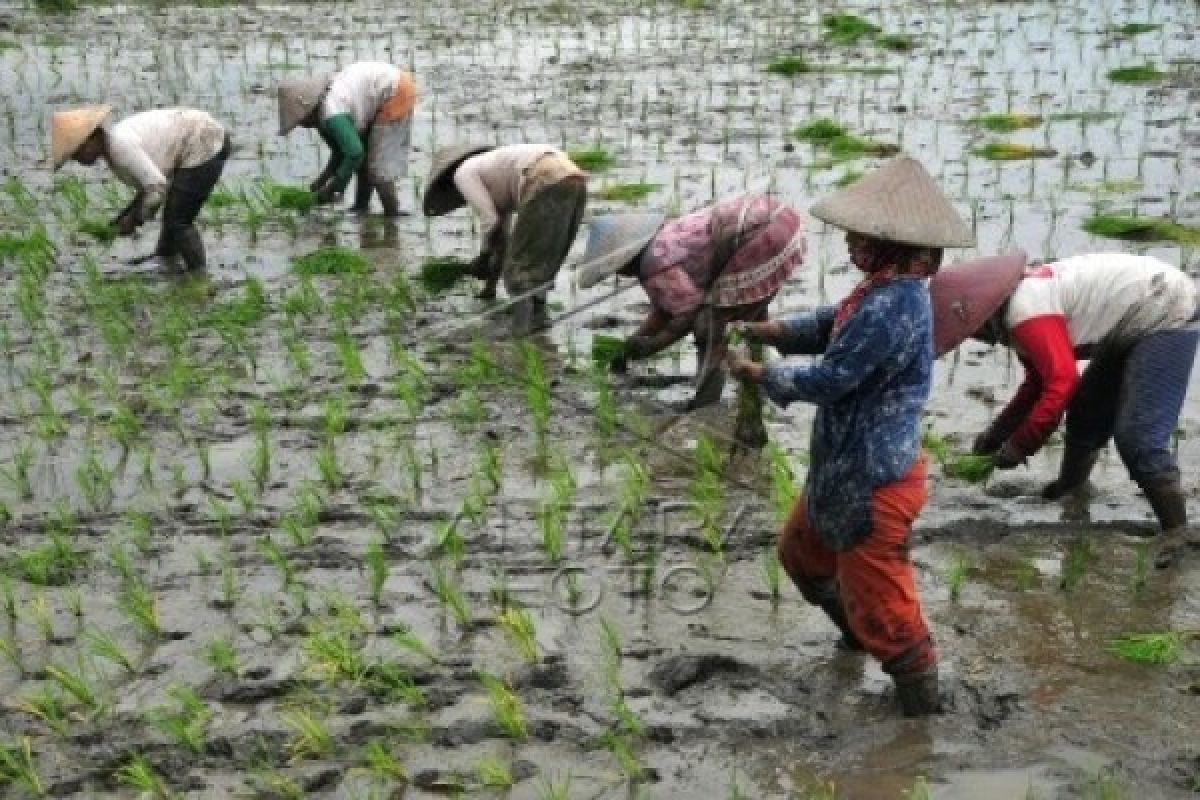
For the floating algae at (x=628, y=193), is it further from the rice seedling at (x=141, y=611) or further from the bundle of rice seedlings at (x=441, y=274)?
the rice seedling at (x=141, y=611)

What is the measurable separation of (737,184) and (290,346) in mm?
3360

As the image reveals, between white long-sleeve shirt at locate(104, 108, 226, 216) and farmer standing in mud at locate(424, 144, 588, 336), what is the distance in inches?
52.4

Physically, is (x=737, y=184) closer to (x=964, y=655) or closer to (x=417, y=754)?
(x=964, y=655)

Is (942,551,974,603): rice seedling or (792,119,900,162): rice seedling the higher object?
(792,119,900,162): rice seedling

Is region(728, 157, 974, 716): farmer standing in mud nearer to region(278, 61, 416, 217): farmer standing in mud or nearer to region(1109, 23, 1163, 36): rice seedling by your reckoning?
region(278, 61, 416, 217): farmer standing in mud

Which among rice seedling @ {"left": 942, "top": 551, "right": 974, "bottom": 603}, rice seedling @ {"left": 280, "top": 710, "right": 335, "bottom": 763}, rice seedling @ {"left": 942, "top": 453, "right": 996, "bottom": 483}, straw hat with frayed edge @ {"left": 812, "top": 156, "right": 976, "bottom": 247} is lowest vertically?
rice seedling @ {"left": 280, "top": 710, "right": 335, "bottom": 763}

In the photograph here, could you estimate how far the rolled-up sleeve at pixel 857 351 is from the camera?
3.26m

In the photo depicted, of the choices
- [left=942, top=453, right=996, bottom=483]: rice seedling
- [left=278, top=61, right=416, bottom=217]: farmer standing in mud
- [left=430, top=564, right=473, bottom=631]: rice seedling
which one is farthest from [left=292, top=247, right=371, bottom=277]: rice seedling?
[left=942, top=453, right=996, bottom=483]: rice seedling

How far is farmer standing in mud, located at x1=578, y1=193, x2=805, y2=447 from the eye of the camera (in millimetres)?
5211

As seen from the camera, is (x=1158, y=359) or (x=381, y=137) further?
(x=381, y=137)

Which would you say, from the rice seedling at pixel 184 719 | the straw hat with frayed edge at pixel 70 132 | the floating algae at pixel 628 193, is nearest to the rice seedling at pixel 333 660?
the rice seedling at pixel 184 719

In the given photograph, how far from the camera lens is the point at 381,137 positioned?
26.7ft

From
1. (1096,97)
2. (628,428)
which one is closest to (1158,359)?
(628,428)

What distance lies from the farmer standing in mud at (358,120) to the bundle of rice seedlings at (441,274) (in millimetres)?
1357
